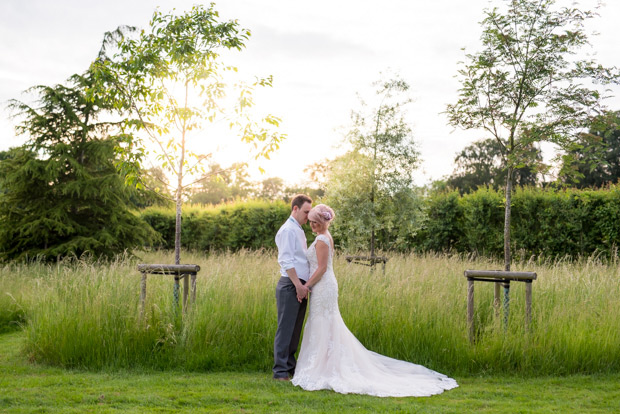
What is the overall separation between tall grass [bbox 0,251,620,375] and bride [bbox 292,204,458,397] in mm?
737

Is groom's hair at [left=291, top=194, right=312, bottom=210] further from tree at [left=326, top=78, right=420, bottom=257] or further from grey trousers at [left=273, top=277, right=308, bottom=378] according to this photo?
tree at [left=326, top=78, right=420, bottom=257]

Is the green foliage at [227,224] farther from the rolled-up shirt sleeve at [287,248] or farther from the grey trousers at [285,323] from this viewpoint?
the rolled-up shirt sleeve at [287,248]

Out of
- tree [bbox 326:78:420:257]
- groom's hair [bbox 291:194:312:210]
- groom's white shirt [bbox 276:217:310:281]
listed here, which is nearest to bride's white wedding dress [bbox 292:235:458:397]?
groom's white shirt [bbox 276:217:310:281]

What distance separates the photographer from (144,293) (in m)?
6.96

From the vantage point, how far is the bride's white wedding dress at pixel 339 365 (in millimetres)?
5559

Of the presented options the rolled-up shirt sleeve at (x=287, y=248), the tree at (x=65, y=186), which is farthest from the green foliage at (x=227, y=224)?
the rolled-up shirt sleeve at (x=287, y=248)

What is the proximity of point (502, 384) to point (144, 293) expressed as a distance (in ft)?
14.9

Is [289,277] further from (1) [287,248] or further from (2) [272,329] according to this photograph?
(2) [272,329]

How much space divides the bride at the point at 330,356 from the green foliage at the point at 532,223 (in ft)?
22.3

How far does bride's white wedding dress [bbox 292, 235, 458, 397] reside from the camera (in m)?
5.56

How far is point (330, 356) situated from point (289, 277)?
99cm

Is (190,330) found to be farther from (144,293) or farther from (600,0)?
(600,0)

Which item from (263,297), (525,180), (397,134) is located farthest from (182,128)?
(525,180)

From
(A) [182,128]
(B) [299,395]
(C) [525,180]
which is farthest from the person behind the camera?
(C) [525,180]
